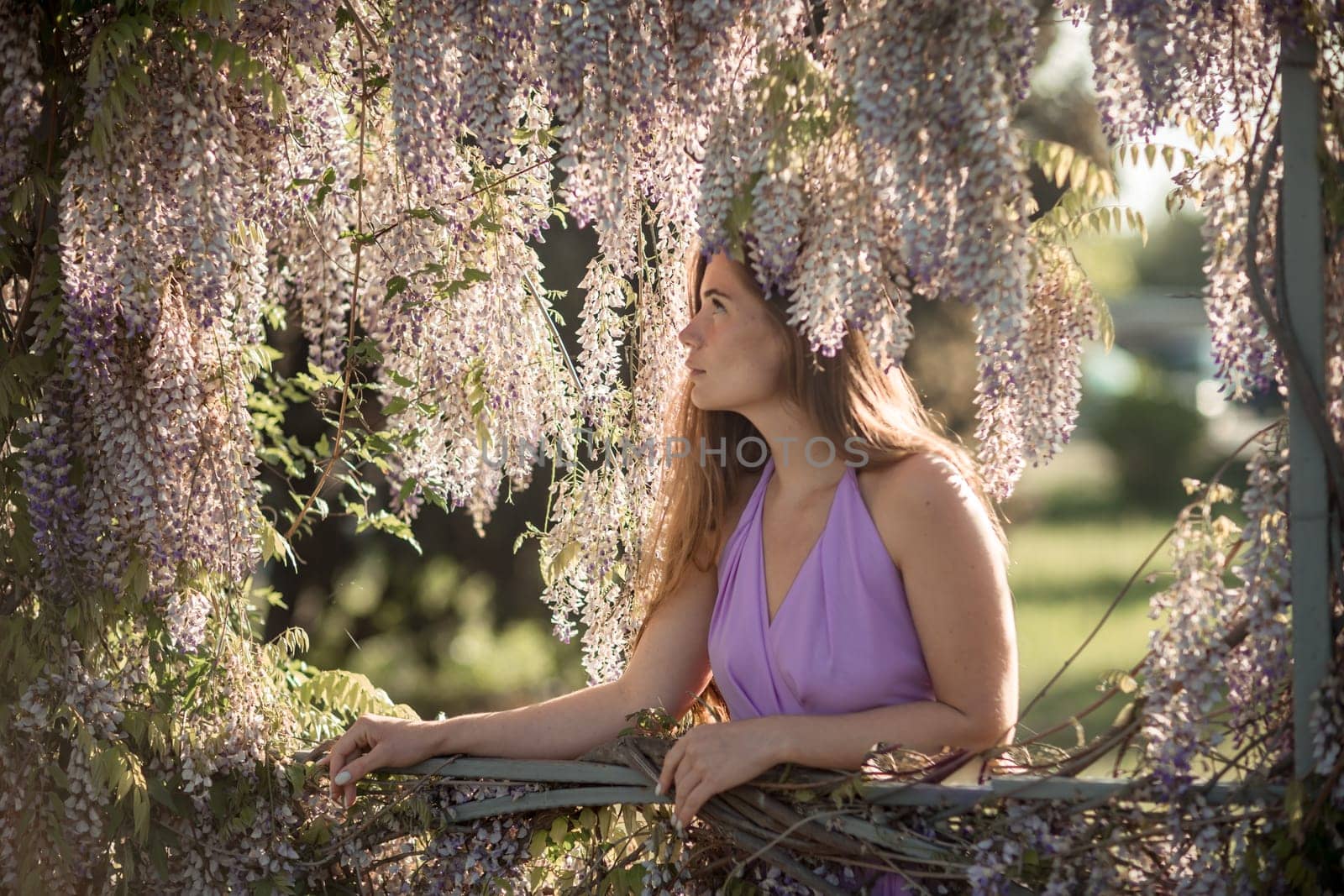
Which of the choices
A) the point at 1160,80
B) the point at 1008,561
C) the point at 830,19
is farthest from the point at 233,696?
the point at 1160,80

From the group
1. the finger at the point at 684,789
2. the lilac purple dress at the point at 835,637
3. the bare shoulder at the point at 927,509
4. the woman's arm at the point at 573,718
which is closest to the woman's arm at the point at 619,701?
the woman's arm at the point at 573,718

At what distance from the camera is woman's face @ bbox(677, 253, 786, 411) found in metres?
2.20

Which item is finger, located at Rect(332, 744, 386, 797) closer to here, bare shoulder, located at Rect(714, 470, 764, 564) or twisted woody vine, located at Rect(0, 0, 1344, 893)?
twisted woody vine, located at Rect(0, 0, 1344, 893)

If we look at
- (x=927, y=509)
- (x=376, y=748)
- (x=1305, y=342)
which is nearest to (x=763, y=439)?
(x=927, y=509)

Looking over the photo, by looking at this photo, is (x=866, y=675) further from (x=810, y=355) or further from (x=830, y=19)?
(x=830, y=19)

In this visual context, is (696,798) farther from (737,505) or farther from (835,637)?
(737,505)

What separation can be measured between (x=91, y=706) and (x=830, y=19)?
1661 millimetres

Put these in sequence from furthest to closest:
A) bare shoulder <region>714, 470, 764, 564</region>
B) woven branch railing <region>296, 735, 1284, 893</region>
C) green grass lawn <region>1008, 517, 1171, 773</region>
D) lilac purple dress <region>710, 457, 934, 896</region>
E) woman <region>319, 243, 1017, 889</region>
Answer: green grass lawn <region>1008, 517, 1171, 773</region> < bare shoulder <region>714, 470, 764, 564</region> < lilac purple dress <region>710, 457, 934, 896</region> < woman <region>319, 243, 1017, 889</region> < woven branch railing <region>296, 735, 1284, 893</region>

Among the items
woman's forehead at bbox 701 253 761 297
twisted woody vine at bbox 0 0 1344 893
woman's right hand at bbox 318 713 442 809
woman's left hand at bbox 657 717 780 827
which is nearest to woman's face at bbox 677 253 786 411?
woman's forehead at bbox 701 253 761 297

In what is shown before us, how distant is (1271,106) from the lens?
5.62 feet

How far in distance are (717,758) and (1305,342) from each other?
37.2 inches

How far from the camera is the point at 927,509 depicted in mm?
2041

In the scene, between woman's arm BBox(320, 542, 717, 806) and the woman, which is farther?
woman's arm BBox(320, 542, 717, 806)

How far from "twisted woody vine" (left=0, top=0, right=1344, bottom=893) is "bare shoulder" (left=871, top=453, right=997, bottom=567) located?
0.15 meters
